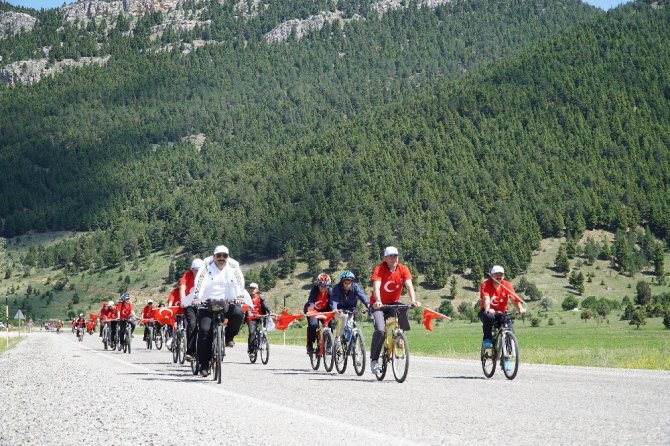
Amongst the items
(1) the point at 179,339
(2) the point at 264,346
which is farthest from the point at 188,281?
(2) the point at 264,346

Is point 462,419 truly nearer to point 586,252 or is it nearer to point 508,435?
point 508,435

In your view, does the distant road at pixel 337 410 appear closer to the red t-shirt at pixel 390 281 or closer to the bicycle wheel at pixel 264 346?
the red t-shirt at pixel 390 281

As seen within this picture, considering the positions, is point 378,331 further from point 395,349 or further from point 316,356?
point 316,356

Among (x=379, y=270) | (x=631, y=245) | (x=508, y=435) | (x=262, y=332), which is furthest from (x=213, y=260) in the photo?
(x=631, y=245)

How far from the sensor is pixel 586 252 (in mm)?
184500

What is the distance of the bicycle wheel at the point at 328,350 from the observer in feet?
68.9

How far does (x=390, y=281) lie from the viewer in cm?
1728

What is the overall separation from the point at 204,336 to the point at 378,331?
3.23 m

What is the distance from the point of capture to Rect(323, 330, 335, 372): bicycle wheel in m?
21.0

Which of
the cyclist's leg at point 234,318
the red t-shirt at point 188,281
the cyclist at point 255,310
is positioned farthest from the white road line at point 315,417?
the cyclist at point 255,310

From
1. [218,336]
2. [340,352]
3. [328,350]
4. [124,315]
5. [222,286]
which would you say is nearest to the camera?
[222,286]

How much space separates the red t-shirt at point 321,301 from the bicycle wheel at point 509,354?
5.14 metres

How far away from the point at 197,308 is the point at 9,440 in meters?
7.43

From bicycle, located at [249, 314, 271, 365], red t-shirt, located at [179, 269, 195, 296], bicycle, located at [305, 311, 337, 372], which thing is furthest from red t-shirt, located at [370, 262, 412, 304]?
bicycle, located at [249, 314, 271, 365]
